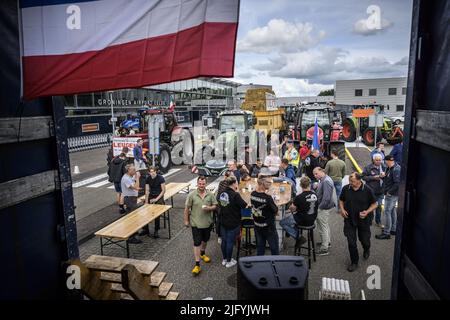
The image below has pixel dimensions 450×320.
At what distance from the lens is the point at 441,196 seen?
7.64 ft

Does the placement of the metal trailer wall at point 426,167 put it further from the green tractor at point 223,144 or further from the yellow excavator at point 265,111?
the yellow excavator at point 265,111

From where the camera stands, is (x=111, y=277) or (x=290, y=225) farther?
(x=290, y=225)

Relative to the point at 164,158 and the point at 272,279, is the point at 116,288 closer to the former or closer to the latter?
the point at 272,279

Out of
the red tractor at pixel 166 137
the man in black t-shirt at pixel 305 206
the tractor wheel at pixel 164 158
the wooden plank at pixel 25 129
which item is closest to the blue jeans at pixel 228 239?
the man in black t-shirt at pixel 305 206

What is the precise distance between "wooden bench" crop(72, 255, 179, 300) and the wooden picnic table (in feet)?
10.8

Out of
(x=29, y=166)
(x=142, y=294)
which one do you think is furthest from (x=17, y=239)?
(x=142, y=294)

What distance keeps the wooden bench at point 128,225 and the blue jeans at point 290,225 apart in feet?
9.22

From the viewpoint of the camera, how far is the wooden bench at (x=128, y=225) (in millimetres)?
6167

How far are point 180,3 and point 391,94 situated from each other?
46.2 metres

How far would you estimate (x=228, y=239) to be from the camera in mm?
6215

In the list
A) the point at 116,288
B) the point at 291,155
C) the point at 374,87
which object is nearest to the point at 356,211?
the point at 116,288

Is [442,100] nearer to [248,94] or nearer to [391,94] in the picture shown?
[248,94]

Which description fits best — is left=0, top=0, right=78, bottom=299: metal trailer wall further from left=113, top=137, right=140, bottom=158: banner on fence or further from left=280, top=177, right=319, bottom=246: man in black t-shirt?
left=113, top=137, right=140, bottom=158: banner on fence

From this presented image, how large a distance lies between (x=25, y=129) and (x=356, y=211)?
5441 millimetres
